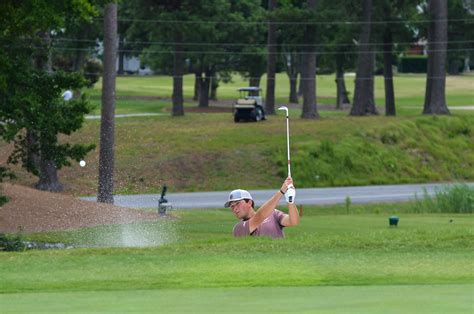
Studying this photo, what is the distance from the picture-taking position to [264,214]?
13766 millimetres

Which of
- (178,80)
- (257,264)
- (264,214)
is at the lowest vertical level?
(257,264)

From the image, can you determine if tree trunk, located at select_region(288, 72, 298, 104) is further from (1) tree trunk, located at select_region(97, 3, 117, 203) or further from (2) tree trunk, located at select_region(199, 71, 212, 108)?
(1) tree trunk, located at select_region(97, 3, 117, 203)

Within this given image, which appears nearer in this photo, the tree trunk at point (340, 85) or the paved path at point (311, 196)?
the paved path at point (311, 196)

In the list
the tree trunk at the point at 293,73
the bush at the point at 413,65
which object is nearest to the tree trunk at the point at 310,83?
the tree trunk at the point at 293,73

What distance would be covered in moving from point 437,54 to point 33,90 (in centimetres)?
3969

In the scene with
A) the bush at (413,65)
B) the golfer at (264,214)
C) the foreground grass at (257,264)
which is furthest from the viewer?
the bush at (413,65)

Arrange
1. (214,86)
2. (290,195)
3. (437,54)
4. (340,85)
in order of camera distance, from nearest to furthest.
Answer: (290,195) < (437,54) < (340,85) < (214,86)

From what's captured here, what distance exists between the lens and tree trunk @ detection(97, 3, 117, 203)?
112 ft

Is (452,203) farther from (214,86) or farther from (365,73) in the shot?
(214,86)

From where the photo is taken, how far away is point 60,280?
12102 millimetres

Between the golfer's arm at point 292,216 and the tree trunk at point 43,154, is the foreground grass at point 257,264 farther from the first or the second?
the tree trunk at point 43,154

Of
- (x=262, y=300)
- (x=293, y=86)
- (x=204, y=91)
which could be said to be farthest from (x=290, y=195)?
(x=293, y=86)

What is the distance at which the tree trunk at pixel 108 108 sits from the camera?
3409 cm

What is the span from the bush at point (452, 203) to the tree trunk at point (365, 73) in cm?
2736
